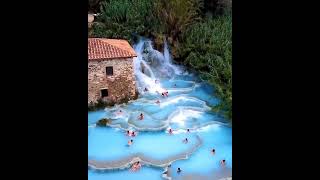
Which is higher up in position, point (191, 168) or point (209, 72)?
point (209, 72)

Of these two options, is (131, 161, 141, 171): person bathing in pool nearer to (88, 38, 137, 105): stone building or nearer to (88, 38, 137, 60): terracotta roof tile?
(88, 38, 137, 105): stone building

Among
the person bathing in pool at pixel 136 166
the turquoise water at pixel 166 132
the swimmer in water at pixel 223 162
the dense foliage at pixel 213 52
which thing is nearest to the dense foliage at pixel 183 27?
the dense foliage at pixel 213 52

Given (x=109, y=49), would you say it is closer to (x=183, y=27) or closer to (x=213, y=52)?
(x=183, y=27)

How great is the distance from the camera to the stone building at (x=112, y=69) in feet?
7.11

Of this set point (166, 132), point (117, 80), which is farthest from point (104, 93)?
point (166, 132)

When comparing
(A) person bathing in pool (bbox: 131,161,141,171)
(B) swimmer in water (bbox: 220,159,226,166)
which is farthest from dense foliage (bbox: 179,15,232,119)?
(A) person bathing in pool (bbox: 131,161,141,171)

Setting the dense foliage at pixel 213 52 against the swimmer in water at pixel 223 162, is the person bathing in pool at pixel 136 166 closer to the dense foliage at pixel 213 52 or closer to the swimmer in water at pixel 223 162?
the swimmer in water at pixel 223 162

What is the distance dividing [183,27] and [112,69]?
0.53 m

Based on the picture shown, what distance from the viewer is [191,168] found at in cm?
210

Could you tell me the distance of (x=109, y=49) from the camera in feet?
7.29

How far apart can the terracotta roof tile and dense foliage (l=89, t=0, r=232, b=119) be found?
4 cm
